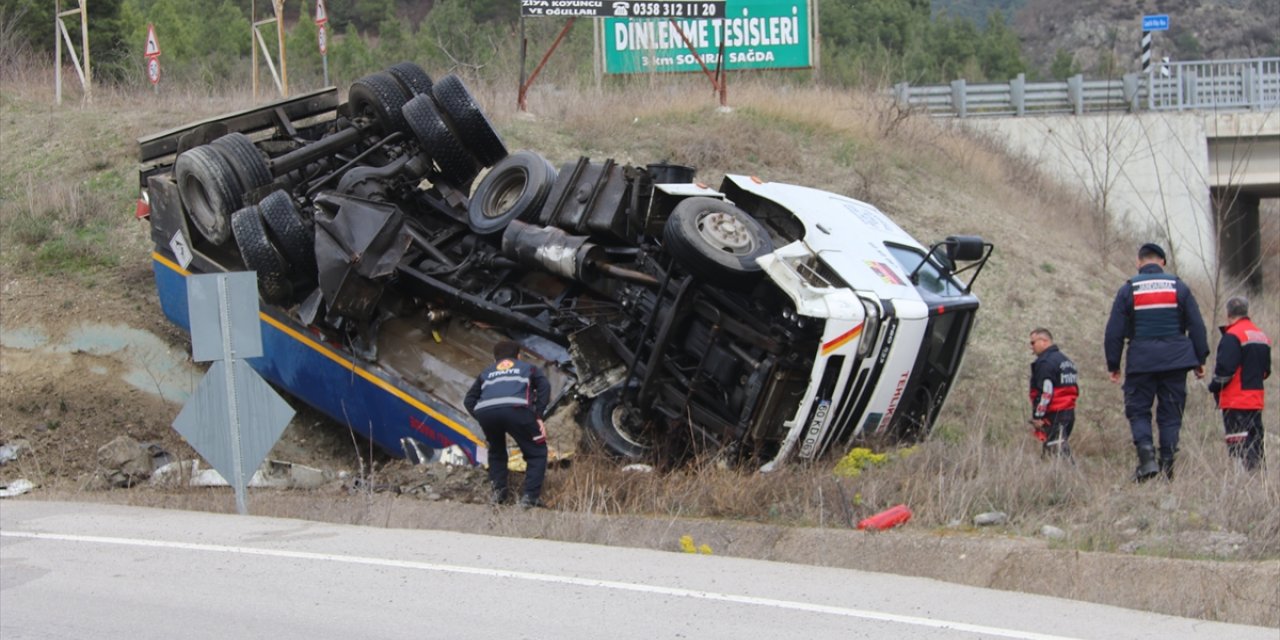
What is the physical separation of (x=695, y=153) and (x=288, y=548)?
11.4m

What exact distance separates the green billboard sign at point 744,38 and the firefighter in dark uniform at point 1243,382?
1578cm

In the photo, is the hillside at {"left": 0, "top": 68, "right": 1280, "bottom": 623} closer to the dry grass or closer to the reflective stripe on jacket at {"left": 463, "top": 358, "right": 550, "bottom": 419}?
the dry grass

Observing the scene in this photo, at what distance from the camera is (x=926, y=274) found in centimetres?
961

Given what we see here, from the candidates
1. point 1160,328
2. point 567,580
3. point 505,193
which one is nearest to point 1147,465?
point 1160,328

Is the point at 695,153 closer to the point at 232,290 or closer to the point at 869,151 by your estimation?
the point at 869,151

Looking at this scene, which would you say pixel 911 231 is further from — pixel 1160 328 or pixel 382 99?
pixel 1160 328

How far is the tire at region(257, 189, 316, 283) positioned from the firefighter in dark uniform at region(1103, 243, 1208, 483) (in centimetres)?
553

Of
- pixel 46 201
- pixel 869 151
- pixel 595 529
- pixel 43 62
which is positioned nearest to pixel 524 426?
pixel 595 529

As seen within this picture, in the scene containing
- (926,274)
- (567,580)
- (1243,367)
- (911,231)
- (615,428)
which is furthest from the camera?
(911,231)

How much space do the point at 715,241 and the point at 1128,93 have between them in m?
19.7

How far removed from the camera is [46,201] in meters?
15.2

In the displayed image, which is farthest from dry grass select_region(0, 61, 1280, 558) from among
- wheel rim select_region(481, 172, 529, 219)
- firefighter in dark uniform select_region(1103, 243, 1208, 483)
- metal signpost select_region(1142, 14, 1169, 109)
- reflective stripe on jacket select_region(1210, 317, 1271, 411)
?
metal signpost select_region(1142, 14, 1169, 109)

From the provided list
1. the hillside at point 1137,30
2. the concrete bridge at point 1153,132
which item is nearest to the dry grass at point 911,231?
the concrete bridge at point 1153,132

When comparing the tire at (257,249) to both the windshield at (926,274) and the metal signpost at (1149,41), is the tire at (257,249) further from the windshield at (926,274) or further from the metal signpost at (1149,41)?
the metal signpost at (1149,41)
